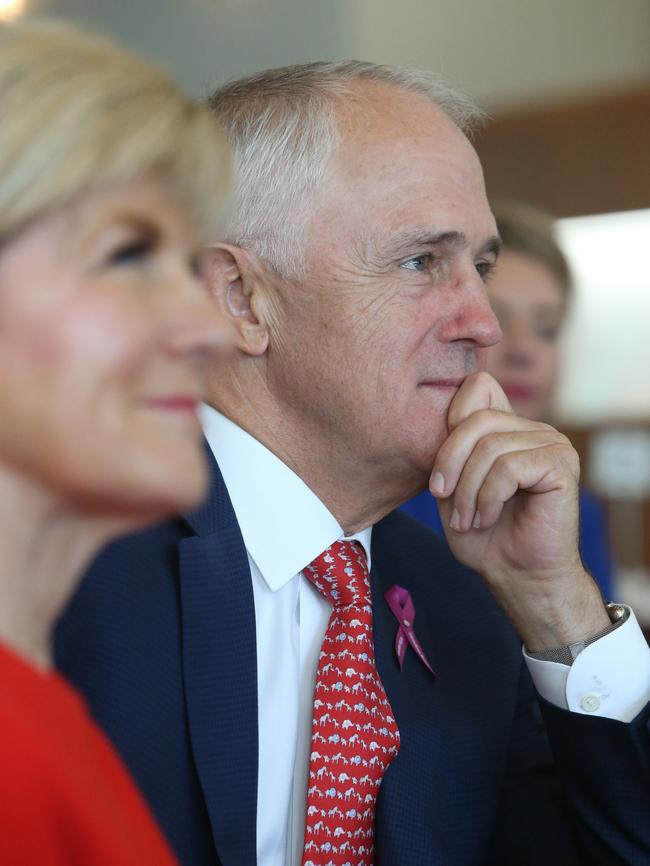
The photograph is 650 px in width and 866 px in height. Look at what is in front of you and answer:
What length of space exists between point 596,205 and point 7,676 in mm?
4560

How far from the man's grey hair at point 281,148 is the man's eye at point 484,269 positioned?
0.26m

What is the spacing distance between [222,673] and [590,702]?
1.51 ft

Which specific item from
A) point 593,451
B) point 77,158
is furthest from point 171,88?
point 593,451

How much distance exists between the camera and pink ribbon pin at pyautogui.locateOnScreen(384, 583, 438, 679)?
4.51ft

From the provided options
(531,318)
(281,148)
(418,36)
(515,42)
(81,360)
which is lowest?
(81,360)

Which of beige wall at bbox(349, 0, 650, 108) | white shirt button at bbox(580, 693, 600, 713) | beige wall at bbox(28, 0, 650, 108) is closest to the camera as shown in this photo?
white shirt button at bbox(580, 693, 600, 713)

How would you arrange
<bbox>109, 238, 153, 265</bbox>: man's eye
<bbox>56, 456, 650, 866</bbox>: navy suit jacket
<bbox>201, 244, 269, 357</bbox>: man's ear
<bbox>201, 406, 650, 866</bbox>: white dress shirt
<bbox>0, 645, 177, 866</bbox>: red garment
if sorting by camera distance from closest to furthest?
1. <bbox>0, 645, 177, 866</bbox>: red garment
2. <bbox>109, 238, 153, 265</bbox>: man's eye
3. <bbox>56, 456, 650, 866</bbox>: navy suit jacket
4. <bbox>201, 406, 650, 866</bbox>: white dress shirt
5. <bbox>201, 244, 269, 357</bbox>: man's ear

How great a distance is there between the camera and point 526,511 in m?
1.40

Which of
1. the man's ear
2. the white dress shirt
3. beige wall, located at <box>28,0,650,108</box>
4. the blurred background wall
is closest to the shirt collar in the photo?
the white dress shirt

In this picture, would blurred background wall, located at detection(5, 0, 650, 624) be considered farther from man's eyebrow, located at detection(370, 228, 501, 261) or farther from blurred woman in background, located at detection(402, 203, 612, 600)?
man's eyebrow, located at detection(370, 228, 501, 261)

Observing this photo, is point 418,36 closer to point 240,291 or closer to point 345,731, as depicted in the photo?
point 240,291

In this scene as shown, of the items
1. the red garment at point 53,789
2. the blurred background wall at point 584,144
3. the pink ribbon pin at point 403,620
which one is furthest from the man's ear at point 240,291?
the blurred background wall at point 584,144

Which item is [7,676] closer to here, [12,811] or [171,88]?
[12,811]

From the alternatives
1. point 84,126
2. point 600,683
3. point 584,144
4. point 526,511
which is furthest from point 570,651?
point 584,144
